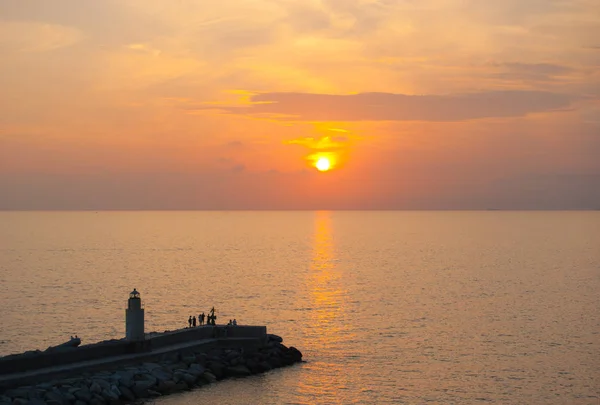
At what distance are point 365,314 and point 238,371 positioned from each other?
2695 centimetres

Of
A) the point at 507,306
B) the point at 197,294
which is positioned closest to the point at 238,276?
the point at 197,294

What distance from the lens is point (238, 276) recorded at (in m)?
101

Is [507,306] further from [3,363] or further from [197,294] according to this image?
[3,363]

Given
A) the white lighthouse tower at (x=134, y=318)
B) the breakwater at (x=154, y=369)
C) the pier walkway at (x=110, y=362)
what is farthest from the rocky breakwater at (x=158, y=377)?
the white lighthouse tower at (x=134, y=318)

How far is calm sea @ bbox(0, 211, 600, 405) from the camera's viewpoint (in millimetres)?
40219

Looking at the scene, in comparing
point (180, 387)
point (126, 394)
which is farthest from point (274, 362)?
point (126, 394)

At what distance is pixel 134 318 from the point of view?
127 feet

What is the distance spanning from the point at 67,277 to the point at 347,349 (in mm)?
57493

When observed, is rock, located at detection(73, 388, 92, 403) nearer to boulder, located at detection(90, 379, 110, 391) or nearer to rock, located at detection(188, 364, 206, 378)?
boulder, located at detection(90, 379, 110, 391)

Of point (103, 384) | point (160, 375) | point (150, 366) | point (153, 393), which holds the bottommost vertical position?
point (153, 393)

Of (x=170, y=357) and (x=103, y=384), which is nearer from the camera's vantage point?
(x=103, y=384)

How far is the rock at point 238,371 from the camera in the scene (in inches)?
1606

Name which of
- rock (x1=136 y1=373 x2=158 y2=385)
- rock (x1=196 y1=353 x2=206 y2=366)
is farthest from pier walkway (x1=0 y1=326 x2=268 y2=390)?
rock (x1=136 y1=373 x2=158 y2=385)

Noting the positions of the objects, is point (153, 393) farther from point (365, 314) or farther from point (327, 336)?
point (365, 314)
